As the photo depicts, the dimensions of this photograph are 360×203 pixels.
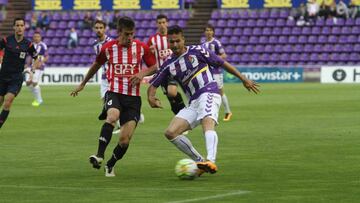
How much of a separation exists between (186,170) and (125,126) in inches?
51.5

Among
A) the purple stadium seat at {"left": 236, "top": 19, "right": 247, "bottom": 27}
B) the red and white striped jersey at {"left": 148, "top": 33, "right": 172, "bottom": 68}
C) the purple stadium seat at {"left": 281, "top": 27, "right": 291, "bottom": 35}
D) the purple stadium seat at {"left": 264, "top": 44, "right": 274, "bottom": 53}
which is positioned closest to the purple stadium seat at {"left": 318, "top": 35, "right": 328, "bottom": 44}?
the purple stadium seat at {"left": 281, "top": 27, "right": 291, "bottom": 35}

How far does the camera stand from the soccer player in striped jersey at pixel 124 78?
12.9 metres

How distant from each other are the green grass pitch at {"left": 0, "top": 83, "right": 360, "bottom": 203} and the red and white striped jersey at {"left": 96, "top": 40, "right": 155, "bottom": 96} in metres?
1.18

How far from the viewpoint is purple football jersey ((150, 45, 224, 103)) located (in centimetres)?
1279

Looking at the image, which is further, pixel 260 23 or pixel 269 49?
pixel 260 23

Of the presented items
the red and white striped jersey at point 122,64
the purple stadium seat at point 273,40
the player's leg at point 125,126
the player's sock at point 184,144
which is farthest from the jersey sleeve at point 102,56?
the purple stadium seat at point 273,40

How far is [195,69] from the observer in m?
12.8

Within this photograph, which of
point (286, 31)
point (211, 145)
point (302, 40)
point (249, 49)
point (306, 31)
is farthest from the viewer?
point (249, 49)

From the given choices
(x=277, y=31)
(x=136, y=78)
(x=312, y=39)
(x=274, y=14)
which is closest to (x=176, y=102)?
(x=136, y=78)

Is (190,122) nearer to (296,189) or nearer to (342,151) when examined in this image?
(296,189)

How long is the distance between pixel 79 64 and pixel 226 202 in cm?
4552

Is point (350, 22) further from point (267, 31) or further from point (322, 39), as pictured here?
point (267, 31)

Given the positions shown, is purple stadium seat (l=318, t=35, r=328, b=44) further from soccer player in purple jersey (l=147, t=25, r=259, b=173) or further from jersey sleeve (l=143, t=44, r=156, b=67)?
soccer player in purple jersey (l=147, t=25, r=259, b=173)

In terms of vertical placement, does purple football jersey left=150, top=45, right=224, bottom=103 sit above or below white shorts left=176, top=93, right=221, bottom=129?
above
